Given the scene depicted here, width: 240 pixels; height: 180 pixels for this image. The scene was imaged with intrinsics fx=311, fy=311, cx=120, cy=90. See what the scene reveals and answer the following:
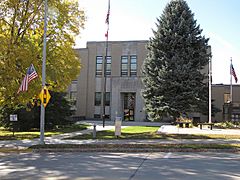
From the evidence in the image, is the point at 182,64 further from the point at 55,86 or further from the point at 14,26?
the point at 14,26

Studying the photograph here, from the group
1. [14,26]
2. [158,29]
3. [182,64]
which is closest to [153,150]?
[14,26]

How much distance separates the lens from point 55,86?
2283 cm

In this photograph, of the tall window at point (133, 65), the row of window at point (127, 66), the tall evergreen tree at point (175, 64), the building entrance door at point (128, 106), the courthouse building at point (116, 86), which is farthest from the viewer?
the row of window at point (127, 66)

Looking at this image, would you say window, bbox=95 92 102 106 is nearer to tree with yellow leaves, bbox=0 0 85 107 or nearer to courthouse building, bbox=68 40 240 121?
courthouse building, bbox=68 40 240 121

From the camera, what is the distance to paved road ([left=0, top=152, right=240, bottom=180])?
8.30 meters

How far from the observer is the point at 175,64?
1165 inches

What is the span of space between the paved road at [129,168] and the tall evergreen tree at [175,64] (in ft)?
58.2

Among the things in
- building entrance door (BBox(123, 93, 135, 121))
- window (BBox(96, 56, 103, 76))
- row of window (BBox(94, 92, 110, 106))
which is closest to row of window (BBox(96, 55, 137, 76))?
window (BBox(96, 56, 103, 76))

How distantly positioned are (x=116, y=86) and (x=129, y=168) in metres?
42.5

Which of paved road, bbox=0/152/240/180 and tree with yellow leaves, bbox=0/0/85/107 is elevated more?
tree with yellow leaves, bbox=0/0/85/107

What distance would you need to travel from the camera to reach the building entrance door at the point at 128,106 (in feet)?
174

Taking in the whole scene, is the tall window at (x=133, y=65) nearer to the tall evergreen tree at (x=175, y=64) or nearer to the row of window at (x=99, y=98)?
the row of window at (x=99, y=98)

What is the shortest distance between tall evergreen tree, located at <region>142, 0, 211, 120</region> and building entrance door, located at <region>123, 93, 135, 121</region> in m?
21.4

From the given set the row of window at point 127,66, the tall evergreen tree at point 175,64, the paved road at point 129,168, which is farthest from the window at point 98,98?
the paved road at point 129,168
